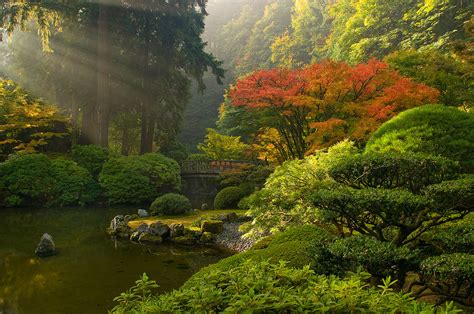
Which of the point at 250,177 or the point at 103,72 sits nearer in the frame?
the point at 250,177

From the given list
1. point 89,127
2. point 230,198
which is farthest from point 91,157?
point 230,198

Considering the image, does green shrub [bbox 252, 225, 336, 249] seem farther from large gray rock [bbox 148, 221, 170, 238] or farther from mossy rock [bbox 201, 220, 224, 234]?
large gray rock [bbox 148, 221, 170, 238]

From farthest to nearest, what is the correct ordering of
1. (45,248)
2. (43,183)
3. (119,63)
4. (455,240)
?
(119,63)
(43,183)
(45,248)
(455,240)

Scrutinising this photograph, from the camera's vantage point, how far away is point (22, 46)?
28719 mm

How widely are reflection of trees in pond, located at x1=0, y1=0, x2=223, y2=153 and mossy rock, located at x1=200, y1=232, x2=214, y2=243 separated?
13.3 meters

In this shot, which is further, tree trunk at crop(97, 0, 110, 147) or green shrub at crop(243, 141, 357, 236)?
tree trunk at crop(97, 0, 110, 147)

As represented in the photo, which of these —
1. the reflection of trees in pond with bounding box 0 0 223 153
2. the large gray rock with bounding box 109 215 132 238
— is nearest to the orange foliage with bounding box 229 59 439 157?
the large gray rock with bounding box 109 215 132 238

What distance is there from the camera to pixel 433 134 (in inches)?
307

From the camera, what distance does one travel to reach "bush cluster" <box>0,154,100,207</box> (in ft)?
62.5

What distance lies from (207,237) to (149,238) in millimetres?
1900

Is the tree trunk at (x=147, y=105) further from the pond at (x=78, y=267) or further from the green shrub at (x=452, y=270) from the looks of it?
the green shrub at (x=452, y=270)

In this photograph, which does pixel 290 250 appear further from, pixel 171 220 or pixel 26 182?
pixel 26 182

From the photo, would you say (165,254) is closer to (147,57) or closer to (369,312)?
(369,312)

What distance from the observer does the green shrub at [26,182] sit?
1900 centimetres
